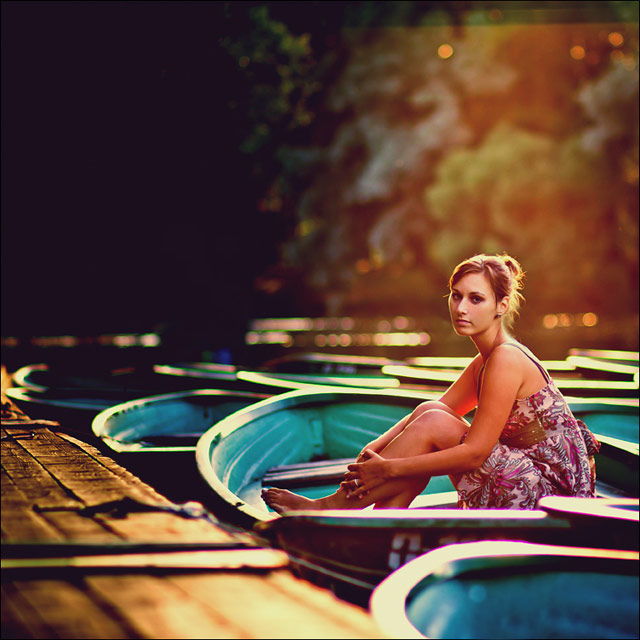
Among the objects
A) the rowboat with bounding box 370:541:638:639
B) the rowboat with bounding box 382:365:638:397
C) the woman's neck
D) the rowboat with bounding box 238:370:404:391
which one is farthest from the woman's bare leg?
the rowboat with bounding box 238:370:404:391

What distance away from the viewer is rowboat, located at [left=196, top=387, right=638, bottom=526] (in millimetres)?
3674

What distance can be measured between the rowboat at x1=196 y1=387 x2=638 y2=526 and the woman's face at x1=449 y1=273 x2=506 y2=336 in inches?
37.5

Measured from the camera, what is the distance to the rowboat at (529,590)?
6.84ft

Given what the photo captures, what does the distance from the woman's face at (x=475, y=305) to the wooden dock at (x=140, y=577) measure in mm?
1026

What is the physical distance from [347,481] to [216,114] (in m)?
13.2

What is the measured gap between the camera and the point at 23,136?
1328cm

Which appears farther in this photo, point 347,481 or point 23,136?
point 23,136

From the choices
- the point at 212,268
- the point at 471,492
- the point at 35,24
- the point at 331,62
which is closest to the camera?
the point at 471,492

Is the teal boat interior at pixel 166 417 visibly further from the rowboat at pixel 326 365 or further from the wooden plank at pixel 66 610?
the wooden plank at pixel 66 610

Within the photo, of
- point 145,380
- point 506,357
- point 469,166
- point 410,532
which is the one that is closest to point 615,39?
point 469,166

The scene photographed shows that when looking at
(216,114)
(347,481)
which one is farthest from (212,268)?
(347,481)

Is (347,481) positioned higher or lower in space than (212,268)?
lower

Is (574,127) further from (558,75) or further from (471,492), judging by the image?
(471,492)

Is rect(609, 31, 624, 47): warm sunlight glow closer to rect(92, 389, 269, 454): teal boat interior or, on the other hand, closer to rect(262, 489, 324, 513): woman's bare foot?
rect(92, 389, 269, 454): teal boat interior
